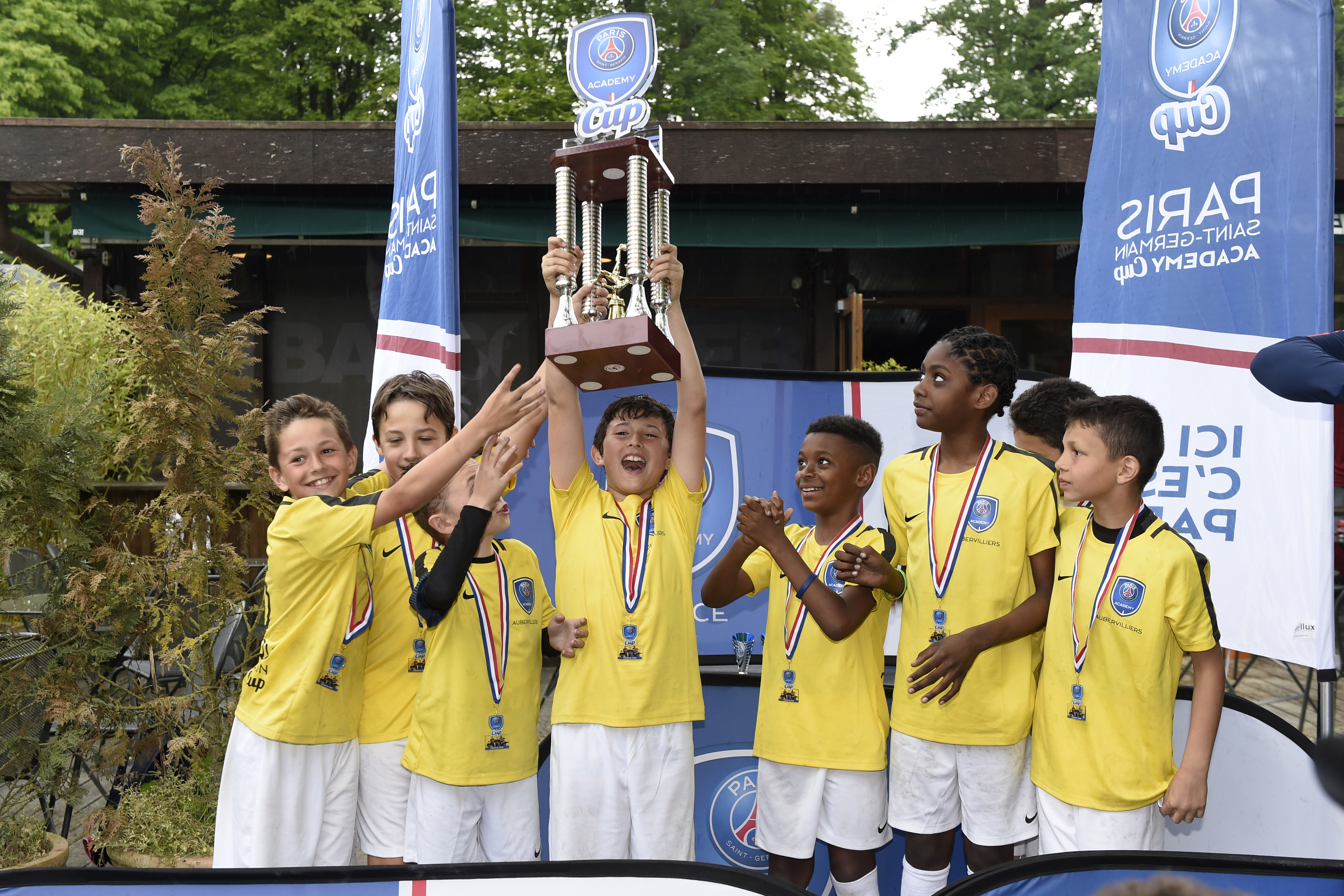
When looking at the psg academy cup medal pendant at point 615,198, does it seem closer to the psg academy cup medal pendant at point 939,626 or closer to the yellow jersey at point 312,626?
the yellow jersey at point 312,626

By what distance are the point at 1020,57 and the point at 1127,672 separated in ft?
66.4

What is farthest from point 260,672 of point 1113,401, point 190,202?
point 1113,401

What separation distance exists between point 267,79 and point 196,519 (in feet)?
55.7

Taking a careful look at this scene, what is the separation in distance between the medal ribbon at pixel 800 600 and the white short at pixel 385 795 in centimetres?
121

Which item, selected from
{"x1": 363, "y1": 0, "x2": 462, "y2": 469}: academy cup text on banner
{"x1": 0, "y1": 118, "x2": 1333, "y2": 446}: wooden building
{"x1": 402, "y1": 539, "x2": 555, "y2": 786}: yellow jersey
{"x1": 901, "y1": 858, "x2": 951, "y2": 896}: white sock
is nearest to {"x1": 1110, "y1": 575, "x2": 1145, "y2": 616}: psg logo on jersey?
{"x1": 901, "y1": 858, "x2": 951, "y2": 896}: white sock

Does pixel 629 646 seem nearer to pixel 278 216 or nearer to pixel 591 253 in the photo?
pixel 591 253

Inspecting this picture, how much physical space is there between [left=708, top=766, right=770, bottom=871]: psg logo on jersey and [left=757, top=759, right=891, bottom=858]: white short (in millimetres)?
653

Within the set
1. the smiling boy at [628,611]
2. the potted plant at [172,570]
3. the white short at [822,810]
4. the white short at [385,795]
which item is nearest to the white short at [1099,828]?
the white short at [822,810]

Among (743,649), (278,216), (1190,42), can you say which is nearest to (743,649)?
(743,649)

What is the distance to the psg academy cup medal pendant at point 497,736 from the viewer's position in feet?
9.67

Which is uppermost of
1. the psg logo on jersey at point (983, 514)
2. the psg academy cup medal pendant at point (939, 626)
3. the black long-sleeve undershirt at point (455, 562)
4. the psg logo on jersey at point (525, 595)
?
the psg logo on jersey at point (983, 514)

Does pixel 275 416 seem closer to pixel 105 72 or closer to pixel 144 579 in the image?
pixel 144 579

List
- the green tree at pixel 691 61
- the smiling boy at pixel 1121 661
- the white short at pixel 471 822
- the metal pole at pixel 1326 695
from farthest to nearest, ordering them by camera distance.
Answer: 1. the green tree at pixel 691 61
2. the metal pole at pixel 1326 695
3. the white short at pixel 471 822
4. the smiling boy at pixel 1121 661

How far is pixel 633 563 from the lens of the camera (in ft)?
10.3
